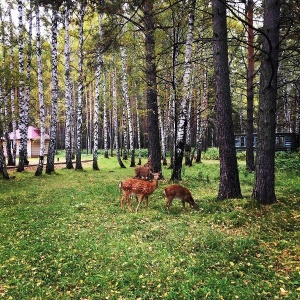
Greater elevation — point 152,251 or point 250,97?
point 250,97

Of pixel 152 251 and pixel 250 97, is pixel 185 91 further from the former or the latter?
pixel 152 251

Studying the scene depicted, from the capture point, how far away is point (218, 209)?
25.7 feet

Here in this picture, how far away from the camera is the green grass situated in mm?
4332

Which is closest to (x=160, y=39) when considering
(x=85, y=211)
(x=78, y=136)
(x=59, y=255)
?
(x=78, y=136)

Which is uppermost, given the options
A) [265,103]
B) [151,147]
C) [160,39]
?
[160,39]

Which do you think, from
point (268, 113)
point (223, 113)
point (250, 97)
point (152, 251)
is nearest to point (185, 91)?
point (223, 113)

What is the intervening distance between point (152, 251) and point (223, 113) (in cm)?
478

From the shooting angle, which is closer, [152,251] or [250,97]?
[152,251]

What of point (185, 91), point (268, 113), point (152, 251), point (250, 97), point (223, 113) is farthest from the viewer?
point (250, 97)

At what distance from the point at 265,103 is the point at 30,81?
1338 centimetres

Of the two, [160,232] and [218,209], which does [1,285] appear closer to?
[160,232]

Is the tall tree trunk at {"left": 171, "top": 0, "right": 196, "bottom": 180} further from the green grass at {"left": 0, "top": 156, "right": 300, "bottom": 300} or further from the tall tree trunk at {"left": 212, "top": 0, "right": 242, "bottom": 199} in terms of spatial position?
the green grass at {"left": 0, "top": 156, "right": 300, "bottom": 300}

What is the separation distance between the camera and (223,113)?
28.0 ft

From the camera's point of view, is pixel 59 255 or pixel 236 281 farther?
pixel 59 255
